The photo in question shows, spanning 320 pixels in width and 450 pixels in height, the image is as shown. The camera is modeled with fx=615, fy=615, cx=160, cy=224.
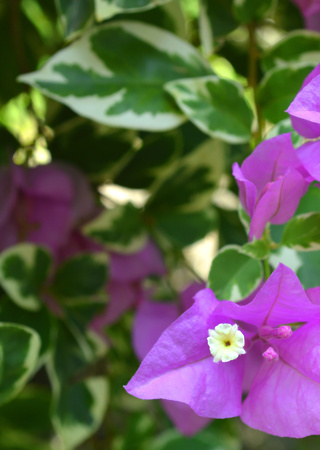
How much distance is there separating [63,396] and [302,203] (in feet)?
0.94

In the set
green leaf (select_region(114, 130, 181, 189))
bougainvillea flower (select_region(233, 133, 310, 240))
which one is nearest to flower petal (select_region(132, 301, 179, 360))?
green leaf (select_region(114, 130, 181, 189))

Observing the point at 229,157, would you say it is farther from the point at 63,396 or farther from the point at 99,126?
the point at 63,396

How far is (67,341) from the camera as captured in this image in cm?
47

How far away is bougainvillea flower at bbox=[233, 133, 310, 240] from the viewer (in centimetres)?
29

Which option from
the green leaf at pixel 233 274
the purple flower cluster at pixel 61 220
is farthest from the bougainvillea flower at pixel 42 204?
the green leaf at pixel 233 274

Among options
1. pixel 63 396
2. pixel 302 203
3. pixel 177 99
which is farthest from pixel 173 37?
pixel 63 396

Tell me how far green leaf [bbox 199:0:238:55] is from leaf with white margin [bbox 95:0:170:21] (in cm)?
7

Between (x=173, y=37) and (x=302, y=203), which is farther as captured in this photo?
(x=173, y=37)

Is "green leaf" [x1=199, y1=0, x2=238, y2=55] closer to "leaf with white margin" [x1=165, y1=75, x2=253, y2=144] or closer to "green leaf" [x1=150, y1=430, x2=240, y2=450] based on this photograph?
"leaf with white margin" [x1=165, y1=75, x2=253, y2=144]

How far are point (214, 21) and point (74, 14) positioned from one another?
0.13 metres

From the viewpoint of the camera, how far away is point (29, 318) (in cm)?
46

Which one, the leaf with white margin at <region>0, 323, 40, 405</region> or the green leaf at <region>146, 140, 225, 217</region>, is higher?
the leaf with white margin at <region>0, 323, 40, 405</region>

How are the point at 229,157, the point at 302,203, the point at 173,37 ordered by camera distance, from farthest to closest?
the point at 229,157
the point at 173,37
the point at 302,203

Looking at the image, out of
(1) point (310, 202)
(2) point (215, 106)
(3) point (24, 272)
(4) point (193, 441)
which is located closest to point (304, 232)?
(1) point (310, 202)
